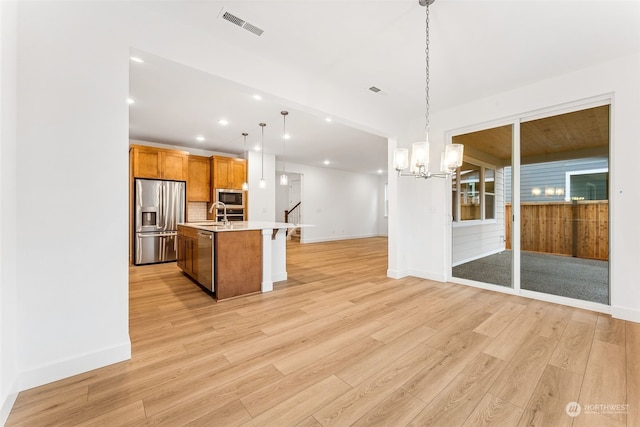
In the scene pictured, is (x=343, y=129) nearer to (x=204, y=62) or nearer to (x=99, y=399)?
(x=204, y=62)

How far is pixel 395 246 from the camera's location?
15.1 ft

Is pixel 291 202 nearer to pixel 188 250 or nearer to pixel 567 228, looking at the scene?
pixel 188 250

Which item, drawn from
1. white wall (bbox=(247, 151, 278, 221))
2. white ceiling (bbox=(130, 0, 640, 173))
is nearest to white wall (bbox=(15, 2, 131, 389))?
white ceiling (bbox=(130, 0, 640, 173))

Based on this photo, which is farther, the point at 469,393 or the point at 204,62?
the point at 204,62

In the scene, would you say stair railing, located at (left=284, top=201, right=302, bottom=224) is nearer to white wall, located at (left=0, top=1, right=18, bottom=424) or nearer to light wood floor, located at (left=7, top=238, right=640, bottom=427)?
light wood floor, located at (left=7, top=238, right=640, bottom=427)

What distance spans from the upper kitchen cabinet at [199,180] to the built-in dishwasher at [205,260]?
3.03 metres

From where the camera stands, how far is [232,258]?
350 centimetres

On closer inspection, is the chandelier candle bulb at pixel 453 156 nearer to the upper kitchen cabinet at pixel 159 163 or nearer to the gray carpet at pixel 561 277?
the gray carpet at pixel 561 277

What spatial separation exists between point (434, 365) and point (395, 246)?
2.72 metres

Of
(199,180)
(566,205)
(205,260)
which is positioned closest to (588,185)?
(566,205)

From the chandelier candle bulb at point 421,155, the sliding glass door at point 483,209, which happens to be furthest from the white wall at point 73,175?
the sliding glass door at point 483,209

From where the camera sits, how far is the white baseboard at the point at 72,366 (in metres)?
1.70

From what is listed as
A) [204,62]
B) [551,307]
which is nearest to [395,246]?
[551,307]

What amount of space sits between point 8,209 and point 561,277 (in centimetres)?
597
